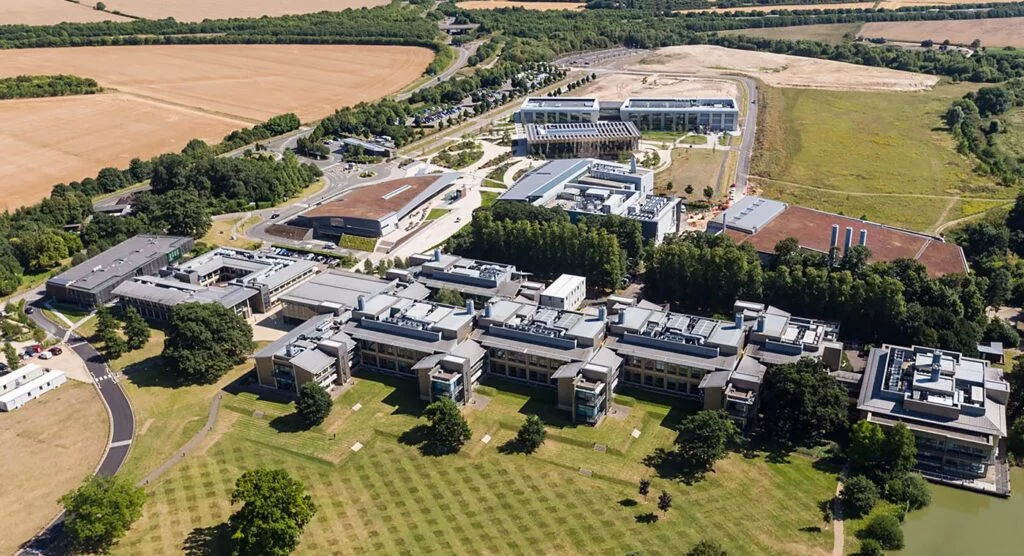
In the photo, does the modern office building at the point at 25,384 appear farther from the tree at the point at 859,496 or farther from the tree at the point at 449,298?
the tree at the point at 859,496

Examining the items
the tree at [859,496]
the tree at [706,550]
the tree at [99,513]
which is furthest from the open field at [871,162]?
the tree at [99,513]

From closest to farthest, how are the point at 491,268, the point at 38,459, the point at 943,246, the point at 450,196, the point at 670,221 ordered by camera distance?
the point at 38,459
the point at 491,268
the point at 943,246
the point at 670,221
the point at 450,196

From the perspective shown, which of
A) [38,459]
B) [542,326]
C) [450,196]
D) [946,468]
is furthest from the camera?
[450,196]

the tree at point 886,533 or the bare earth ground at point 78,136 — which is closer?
the tree at point 886,533

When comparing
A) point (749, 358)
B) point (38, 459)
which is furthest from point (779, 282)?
point (38, 459)

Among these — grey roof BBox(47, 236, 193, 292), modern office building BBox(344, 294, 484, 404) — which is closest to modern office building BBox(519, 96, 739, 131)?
grey roof BBox(47, 236, 193, 292)

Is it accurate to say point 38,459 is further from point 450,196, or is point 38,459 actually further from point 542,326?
point 450,196
